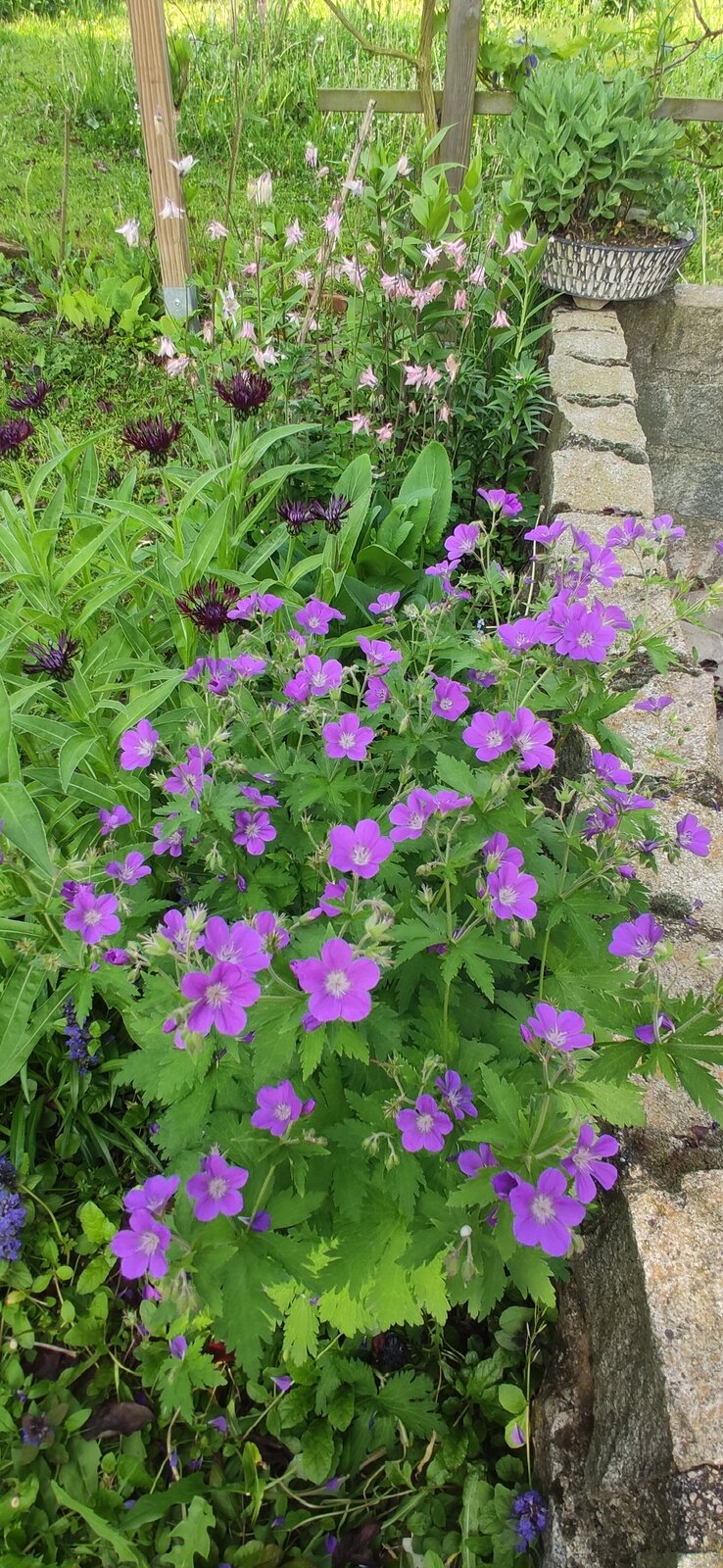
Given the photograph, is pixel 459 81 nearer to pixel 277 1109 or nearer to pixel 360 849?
pixel 360 849

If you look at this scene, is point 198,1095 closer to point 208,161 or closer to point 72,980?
point 72,980

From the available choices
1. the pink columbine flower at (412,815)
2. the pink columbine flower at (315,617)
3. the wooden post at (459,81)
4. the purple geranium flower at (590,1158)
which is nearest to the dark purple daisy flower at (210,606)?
the pink columbine flower at (315,617)

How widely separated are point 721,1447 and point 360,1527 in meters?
0.66

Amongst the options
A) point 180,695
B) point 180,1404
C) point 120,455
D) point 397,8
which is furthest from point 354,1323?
point 397,8

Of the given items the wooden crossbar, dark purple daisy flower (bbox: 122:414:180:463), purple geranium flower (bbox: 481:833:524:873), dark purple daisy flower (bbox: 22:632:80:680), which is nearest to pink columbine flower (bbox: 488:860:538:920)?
purple geranium flower (bbox: 481:833:524:873)

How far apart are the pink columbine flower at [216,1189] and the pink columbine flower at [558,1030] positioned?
0.34 metres

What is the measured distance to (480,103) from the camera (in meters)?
3.16

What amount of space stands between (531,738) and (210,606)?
0.66m

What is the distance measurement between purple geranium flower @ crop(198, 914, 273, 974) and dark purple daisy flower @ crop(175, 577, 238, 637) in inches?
27.4

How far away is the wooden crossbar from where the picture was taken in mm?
3150

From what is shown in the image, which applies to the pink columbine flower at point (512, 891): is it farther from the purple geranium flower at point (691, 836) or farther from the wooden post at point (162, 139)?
the wooden post at point (162, 139)

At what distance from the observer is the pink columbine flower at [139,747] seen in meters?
1.34

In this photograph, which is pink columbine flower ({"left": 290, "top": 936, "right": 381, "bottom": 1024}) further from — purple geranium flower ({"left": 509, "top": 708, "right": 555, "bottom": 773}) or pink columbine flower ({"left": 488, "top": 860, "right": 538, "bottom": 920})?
purple geranium flower ({"left": 509, "top": 708, "right": 555, "bottom": 773})

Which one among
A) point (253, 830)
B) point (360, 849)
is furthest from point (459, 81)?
point (360, 849)
